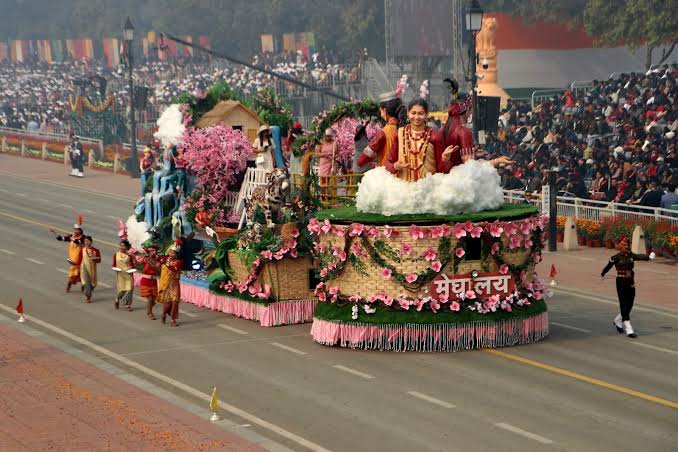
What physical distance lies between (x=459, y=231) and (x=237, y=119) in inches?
351

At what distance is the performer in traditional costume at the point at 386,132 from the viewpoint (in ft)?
78.9

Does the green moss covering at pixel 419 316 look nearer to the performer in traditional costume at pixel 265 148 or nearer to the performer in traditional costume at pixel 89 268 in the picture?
the performer in traditional costume at pixel 265 148

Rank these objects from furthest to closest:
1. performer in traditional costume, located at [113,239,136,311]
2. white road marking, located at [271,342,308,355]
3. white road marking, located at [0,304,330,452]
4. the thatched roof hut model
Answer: the thatched roof hut model → performer in traditional costume, located at [113,239,136,311] → white road marking, located at [271,342,308,355] → white road marking, located at [0,304,330,452]

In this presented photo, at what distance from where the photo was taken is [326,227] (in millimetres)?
23750

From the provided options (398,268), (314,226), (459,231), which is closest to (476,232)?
(459,231)

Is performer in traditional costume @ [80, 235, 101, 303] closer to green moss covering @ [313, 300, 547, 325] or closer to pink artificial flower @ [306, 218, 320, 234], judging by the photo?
pink artificial flower @ [306, 218, 320, 234]

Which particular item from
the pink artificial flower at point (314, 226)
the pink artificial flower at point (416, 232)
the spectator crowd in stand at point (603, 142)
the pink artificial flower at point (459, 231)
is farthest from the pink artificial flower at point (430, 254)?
the spectator crowd in stand at point (603, 142)

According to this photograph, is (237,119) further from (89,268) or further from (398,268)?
(398,268)

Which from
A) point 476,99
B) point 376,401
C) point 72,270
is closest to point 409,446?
point 376,401

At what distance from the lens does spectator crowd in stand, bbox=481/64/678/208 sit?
3709 cm

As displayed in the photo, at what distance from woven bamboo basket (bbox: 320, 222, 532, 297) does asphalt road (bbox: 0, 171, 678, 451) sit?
1004 mm

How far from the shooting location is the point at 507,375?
2145 centimetres

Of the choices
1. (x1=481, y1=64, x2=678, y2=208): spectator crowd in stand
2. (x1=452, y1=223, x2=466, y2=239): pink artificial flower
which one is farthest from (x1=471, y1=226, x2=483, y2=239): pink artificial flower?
(x1=481, y1=64, x2=678, y2=208): spectator crowd in stand

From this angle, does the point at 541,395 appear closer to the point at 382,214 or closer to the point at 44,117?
the point at 382,214
